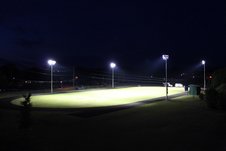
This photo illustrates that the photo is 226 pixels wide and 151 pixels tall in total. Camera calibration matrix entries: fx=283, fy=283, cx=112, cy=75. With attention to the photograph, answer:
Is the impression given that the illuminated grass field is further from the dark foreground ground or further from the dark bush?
the dark bush

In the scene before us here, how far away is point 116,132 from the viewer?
36.6 feet

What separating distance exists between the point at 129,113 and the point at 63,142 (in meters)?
7.22

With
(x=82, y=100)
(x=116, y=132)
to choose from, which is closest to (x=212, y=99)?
(x=116, y=132)

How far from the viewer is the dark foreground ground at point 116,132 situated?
29.7ft

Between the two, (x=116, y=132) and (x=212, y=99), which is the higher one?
(x=212, y=99)

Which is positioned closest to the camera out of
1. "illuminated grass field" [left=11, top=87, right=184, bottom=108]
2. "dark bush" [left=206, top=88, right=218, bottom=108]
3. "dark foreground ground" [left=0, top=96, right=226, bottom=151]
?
"dark foreground ground" [left=0, top=96, right=226, bottom=151]

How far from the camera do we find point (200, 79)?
165ft

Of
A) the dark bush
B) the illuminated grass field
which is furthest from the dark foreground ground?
the illuminated grass field

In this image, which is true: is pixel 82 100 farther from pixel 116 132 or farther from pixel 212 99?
pixel 116 132

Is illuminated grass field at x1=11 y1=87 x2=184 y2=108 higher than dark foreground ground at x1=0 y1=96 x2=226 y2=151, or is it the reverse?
illuminated grass field at x1=11 y1=87 x2=184 y2=108

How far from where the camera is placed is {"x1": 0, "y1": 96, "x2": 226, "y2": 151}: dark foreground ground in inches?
356

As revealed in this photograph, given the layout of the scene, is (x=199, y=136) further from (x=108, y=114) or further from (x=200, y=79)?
(x=200, y=79)

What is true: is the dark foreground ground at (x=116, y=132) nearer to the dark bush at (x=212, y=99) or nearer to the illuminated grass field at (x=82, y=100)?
the dark bush at (x=212, y=99)

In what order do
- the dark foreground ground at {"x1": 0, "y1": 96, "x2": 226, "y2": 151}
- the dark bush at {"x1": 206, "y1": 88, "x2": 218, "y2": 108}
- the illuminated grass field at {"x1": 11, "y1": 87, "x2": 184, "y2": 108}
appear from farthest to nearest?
the illuminated grass field at {"x1": 11, "y1": 87, "x2": 184, "y2": 108} → the dark bush at {"x1": 206, "y1": 88, "x2": 218, "y2": 108} → the dark foreground ground at {"x1": 0, "y1": 96, "x2": 226, "y2": 151}
